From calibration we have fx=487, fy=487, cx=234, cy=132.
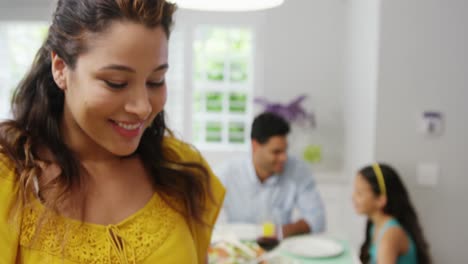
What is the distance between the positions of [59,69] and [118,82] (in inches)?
4.6

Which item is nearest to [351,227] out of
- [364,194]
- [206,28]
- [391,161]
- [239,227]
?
[391,161]

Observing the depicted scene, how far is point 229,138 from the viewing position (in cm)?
397

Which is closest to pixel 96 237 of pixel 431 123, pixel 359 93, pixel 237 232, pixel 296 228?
pixel 237 232

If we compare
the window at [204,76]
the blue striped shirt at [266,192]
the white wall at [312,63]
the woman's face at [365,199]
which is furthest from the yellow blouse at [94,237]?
the window at [204,76]

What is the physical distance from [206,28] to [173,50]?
12.3 inches

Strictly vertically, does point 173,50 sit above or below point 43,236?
above

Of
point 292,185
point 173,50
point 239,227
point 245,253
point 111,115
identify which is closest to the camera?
point 111,115

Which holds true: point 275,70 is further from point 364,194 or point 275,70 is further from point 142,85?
point 142,85

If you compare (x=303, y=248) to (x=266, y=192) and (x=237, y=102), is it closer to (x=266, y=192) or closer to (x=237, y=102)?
(x=266, y=192)

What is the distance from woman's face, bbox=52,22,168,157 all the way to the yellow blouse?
0.49 ft

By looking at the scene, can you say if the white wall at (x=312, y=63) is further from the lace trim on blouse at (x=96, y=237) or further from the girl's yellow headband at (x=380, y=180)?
the lace trim on blouse at (x=96, y=237)

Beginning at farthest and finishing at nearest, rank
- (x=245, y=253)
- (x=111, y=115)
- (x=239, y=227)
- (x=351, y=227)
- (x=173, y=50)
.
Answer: (x=173, y=50)
(x=351, y=227)
(x=239, y=227)
(x=245, y=253)
(x=111, y=115)

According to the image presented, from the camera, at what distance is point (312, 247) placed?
1908mm

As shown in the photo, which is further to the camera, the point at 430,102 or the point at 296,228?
the point at 430,102
